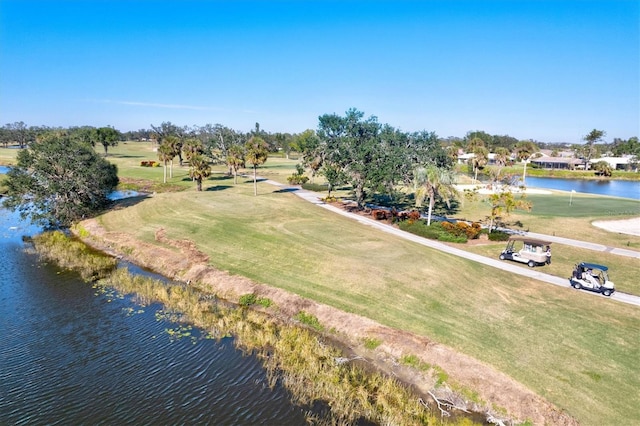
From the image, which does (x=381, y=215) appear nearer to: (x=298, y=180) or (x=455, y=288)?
(x=455, y=288)

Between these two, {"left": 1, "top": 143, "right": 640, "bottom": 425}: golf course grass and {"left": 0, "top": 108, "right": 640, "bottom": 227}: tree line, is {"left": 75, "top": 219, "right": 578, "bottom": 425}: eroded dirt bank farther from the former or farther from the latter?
{"left": 0, "top": 108, "right": 640, "bottom": 227}: tree line

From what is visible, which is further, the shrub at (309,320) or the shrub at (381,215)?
the shrub at (381,215)

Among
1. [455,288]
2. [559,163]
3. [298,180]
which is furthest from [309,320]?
[559,163]

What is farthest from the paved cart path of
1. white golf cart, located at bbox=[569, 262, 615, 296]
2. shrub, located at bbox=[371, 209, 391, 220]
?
shrub, located at bbox=[371, 209, 391, 220]

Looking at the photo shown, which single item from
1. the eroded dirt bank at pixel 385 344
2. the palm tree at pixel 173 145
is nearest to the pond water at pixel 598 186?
the palm tree at pixel 173 145

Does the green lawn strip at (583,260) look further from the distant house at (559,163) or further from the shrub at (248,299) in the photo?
the distant house at (559,163)

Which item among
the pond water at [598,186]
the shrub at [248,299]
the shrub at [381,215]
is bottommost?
the shrub at [248,299]

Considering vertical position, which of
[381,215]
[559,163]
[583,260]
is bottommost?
[583,260]
